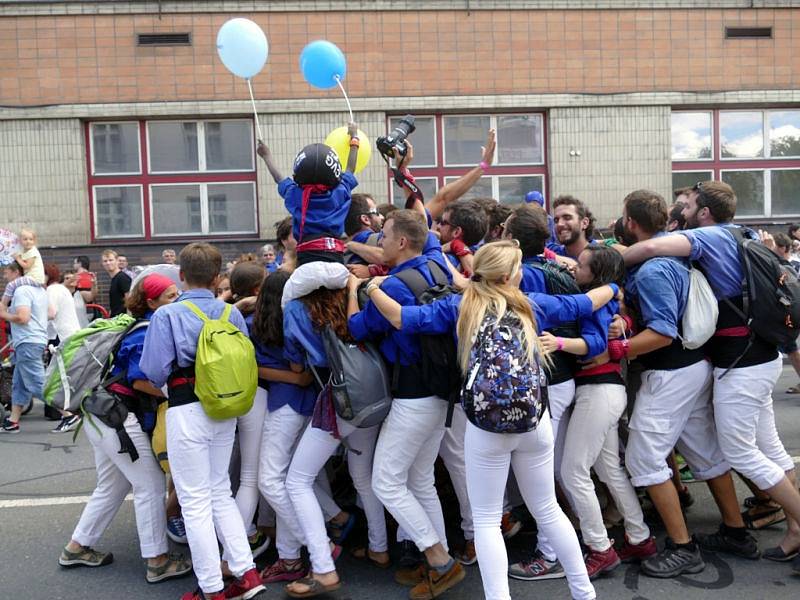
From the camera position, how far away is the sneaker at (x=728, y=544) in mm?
4391

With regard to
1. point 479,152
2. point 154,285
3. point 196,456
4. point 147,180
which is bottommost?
point 196,456

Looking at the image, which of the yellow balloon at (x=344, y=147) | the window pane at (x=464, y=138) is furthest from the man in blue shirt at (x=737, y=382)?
the window pane at (x=464, y=138)

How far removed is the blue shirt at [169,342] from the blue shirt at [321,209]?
0.88 m

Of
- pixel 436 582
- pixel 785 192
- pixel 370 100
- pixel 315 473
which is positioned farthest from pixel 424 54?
pixel 436 582

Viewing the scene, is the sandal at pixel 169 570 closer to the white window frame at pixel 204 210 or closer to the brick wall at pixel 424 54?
the white window frame at pixel 204 210

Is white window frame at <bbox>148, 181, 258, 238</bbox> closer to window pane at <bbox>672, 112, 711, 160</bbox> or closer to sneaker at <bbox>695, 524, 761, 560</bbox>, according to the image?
window pane at <bbox>672, 112, 711, 160</bbox>

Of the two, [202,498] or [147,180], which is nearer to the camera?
[202,498]

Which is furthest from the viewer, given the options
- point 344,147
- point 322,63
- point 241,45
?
point 322,63

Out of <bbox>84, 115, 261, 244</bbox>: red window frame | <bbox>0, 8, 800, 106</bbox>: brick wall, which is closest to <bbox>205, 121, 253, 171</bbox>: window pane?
<bbox>84, 115, 261, 244</bbox>: red window frame

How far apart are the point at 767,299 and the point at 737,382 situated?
48 centimetres

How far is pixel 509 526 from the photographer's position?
185 inches

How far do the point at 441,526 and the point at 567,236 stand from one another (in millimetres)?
2126

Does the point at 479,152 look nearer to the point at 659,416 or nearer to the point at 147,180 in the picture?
the point at 147,180

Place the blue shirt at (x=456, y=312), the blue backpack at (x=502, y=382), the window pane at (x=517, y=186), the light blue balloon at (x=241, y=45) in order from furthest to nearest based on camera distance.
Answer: the window pane at (x=517, y=186) < the light blue balloon at (x=241, y=45) < the blue shirt at (x=456, y=312) < the blue backpack at (x=502, y=382)
